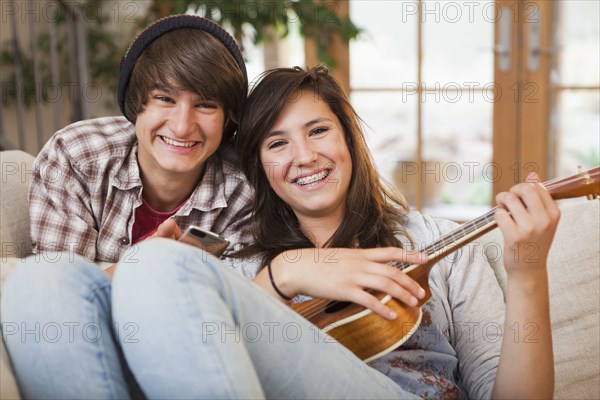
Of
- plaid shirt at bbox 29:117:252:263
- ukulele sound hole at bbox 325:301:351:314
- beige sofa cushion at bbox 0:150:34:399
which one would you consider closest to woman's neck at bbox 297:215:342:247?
plaid shirt at bbox 29:117:252:263

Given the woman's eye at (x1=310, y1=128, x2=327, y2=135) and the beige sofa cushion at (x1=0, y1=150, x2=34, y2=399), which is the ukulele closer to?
the woman's eye at (x1=310, y1=128, x2=327, y2=135)

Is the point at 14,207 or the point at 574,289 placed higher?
the point at 14,207

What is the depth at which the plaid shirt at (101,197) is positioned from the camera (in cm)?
153

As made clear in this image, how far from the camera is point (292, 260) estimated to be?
1.28 meters

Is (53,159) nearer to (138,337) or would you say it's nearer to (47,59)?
(138,337)

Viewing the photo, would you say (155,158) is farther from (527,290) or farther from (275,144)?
(527,290)

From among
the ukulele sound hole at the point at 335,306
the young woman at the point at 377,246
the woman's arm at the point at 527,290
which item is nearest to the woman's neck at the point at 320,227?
the young woman at the point at 377,246

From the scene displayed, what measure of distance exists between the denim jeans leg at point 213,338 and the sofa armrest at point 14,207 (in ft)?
2.23

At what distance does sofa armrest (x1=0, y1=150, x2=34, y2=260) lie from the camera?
1.52 m

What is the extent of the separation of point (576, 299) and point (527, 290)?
352mm

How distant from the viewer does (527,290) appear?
43.5 inches

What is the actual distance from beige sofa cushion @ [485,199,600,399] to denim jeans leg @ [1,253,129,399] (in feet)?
2.78

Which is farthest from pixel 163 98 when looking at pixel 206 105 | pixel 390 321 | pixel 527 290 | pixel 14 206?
pixel 527 290

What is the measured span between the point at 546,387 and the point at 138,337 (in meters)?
0.65
